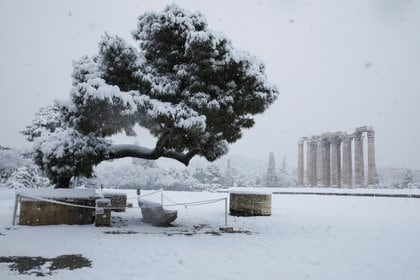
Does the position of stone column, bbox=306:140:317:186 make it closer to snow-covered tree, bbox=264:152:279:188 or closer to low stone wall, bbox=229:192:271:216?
snow-covered tree, bbox=264:152:279:188

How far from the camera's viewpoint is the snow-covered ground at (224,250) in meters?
5.94

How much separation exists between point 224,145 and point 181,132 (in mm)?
2887

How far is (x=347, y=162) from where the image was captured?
4559cm

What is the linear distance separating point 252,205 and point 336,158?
35.2 metres

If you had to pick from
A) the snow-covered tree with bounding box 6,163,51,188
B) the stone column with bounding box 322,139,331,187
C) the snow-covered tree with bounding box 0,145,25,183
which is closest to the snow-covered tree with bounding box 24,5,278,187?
the snow-covered tree with bounding box 6,163,51,188

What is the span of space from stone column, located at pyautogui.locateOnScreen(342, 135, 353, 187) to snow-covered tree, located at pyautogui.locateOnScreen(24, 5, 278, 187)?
36.6 metres

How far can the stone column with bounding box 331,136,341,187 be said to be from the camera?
46719 mm

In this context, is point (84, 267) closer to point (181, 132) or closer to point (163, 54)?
point (181, 132)

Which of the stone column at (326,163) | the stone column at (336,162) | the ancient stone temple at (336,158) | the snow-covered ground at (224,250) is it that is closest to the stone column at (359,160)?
the ancient stone temple at (336,158)

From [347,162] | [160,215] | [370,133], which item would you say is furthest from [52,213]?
[347,162]

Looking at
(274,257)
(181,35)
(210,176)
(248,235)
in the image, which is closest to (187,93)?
(181,35)

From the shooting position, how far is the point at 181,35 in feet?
36.4

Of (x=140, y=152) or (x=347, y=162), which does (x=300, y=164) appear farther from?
(x=140, y=152)

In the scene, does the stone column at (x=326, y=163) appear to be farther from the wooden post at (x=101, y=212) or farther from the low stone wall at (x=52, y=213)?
the wooden post at (x=101, y=212)
